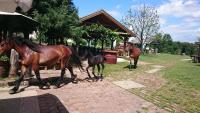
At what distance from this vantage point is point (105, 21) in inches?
1062

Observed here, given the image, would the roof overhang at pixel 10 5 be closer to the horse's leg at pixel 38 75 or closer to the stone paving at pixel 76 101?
the stone paving at pixel 76 101

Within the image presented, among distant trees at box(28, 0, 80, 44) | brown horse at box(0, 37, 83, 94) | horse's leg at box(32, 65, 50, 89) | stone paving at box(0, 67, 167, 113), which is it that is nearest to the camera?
stone paving at box(0, 67, 167, 113)

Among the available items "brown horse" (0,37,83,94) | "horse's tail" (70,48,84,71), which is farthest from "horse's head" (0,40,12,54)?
"horse's tail" (70,48,84,71)

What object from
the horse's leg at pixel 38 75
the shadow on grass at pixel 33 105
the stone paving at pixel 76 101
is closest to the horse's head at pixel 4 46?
the horse's leg at pixel 38 75

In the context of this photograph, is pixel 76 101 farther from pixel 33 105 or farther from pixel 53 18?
pixel 53 18

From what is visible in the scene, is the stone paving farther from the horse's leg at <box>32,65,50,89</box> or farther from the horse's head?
the horse's head

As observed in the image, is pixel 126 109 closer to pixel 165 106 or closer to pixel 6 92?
pixel 165 106

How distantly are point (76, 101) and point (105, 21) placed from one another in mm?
19672

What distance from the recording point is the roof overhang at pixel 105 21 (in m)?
24.8

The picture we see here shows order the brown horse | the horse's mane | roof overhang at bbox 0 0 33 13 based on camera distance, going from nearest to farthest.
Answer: roof overhang at bbox 0 0 33 13 → the brown horse → the horse's mane

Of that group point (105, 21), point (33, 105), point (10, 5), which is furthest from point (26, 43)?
point (105, 21)

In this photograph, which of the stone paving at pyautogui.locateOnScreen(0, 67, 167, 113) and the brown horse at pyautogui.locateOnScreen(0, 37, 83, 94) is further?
the brown horse at pyautogui.locateOnScreen(0, 37, 83, 94)

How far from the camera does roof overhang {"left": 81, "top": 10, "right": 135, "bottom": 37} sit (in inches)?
975

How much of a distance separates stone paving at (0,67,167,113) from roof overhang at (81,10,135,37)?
15059mm
